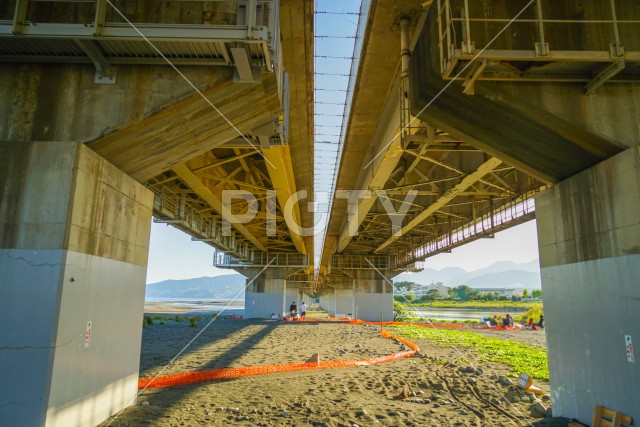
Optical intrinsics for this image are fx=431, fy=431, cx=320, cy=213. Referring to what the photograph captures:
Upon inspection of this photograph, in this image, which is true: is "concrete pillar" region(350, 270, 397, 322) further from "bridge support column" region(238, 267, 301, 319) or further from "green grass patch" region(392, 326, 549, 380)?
"green grass patch" region(392, 326, 549, 380)

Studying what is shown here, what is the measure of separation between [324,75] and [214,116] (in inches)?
148

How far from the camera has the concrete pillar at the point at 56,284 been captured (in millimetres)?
6027

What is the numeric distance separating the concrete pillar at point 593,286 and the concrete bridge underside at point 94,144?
19.2 feet

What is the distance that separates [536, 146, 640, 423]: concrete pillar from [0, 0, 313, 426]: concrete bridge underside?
19.2ft

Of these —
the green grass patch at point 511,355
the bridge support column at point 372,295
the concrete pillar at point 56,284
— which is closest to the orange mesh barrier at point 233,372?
the concrete pillar at point 56,284

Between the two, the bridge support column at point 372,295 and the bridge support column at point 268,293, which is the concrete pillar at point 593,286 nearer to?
the bridge support column at point 268,293

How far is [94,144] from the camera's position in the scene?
275 inches

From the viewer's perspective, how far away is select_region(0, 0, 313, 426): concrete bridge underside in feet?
20.4

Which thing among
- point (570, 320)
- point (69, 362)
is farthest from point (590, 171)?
point (69, 362)

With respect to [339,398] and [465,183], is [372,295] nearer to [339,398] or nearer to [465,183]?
[465,183]

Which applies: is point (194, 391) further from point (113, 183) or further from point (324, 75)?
point (324, 75)

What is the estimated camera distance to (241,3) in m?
6.85

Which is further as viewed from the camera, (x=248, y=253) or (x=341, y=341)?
(x=248, y=253)

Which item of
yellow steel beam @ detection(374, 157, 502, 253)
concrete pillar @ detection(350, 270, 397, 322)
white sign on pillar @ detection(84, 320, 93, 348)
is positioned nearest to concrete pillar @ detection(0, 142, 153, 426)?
white sign on pillar @ detection(84, 320, 93, 348)
